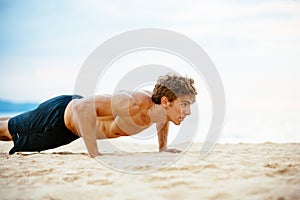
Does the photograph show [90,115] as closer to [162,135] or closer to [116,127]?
[116,127]

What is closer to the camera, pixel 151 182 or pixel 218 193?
pixel 218 193

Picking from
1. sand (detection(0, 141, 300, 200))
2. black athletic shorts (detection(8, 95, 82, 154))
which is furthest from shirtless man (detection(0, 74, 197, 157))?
sand (detection(0, 141, 300, 200))

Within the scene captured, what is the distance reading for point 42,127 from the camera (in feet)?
10.4

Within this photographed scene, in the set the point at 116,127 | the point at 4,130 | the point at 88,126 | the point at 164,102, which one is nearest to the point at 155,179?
the point at 88,126

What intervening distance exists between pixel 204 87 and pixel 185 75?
542mm

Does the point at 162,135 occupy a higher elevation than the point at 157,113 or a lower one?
lower

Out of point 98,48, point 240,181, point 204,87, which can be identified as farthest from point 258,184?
point 98,48

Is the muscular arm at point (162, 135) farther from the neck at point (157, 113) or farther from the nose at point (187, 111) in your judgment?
the nose at point (187, 111)

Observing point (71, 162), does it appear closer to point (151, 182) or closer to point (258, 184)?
point (151, 182)

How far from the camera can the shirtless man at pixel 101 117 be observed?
2658 mm

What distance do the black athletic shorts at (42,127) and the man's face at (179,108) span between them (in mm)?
870

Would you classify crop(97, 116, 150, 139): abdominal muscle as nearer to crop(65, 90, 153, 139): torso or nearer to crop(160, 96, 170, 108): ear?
crop(65, 90, 153, 139): torso

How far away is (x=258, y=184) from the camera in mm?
1559

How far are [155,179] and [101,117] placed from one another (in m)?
1.28
